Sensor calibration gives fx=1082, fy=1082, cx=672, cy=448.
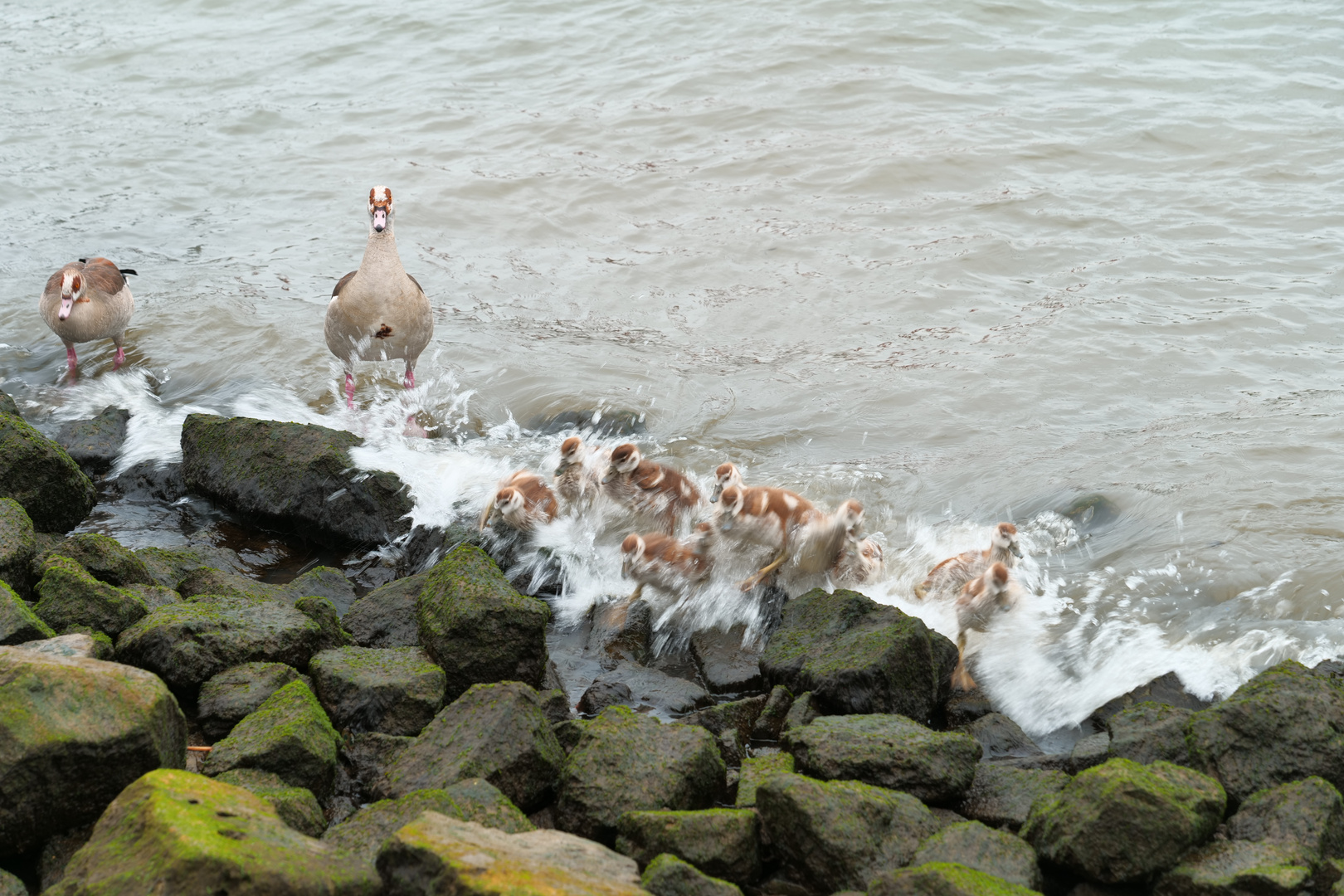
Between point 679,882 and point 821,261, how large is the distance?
1026 centimetres

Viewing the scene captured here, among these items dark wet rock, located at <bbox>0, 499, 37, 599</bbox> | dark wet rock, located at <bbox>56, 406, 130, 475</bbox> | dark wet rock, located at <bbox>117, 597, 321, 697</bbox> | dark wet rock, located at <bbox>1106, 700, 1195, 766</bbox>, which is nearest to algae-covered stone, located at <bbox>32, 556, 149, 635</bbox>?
dark wet rock, located at <bbox>117, 597, 321, 697</bbox>

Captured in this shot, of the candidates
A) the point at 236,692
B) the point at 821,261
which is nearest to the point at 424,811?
the point at 236,692

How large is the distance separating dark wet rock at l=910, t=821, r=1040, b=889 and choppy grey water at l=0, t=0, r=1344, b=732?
1.82 m

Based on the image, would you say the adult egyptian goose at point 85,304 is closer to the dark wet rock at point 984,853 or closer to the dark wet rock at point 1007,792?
the dark wet rock at point 1007,792

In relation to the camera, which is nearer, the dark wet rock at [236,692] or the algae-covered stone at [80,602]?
the dark wet rock at [236,692]

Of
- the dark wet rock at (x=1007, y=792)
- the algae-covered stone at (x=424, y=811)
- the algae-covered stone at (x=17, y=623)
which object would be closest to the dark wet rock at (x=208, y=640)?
the algae-covered stone at (x=17, y=623)

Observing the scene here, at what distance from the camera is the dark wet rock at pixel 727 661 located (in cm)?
630

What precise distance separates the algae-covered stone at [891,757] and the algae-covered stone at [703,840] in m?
0.58

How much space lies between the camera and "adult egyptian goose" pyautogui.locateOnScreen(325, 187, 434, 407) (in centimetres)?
1032

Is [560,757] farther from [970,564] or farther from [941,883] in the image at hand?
[970,564]

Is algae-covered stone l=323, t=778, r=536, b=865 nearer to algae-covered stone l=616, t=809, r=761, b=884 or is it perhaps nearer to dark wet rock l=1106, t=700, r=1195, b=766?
algae-covered stone l=616, t=809, r=761, b=884

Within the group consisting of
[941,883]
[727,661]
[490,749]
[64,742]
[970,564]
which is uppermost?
[64,742]

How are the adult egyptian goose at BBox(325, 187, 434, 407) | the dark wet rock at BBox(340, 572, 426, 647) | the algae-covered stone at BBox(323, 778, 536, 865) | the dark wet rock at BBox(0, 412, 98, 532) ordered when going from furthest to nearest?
the adult egyptian goose at BBox(325, 187, 434, 407)
the dark wet rock at BBox(0, 412, 98, 532)
the dark wet rock at BBox(340, 572, 426, 647)
the algae-covered stone at BBox(323, 778, 536, 865)

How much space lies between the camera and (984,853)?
14.3ft
